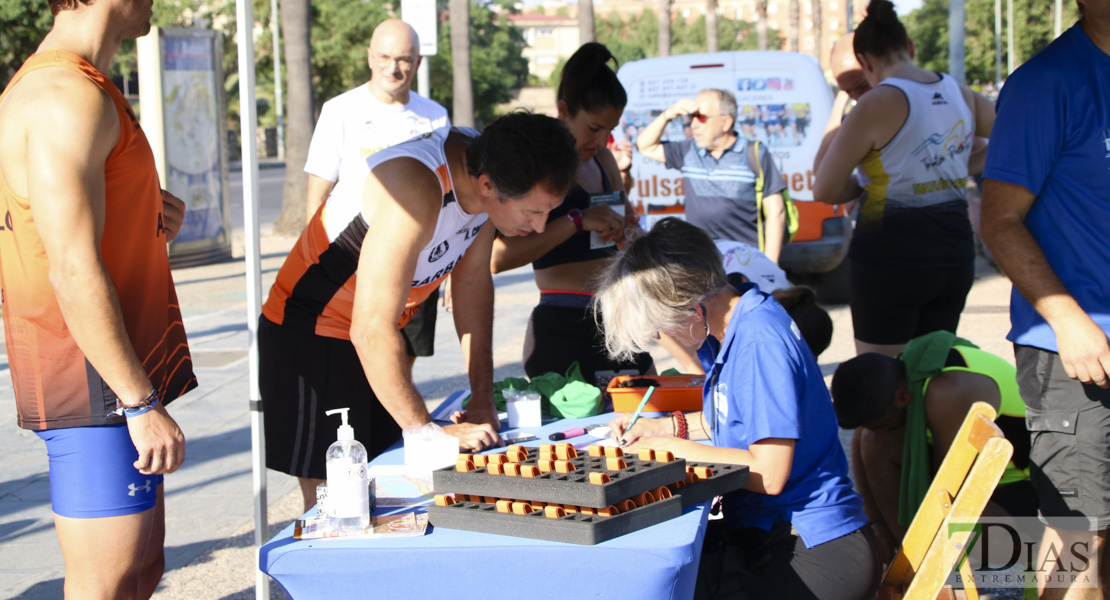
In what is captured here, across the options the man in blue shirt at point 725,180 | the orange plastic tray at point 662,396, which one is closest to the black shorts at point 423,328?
the man in blue shirt at point 725,180

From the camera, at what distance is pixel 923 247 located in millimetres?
3484

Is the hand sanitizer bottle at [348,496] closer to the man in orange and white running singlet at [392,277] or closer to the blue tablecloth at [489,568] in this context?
the blue tablecloth at [489,568]

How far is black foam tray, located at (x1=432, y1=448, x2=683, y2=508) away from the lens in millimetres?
1753

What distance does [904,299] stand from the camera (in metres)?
3.52

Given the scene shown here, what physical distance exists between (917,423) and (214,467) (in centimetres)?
320

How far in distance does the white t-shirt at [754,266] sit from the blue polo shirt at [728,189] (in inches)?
25.0

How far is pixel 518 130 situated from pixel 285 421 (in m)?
1.04

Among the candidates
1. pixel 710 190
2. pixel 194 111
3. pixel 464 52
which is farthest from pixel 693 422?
pixel 464 52

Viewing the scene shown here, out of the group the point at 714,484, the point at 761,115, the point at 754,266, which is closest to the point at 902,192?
the point at 754,266

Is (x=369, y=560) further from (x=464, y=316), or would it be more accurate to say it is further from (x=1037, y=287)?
(x=1037, y=287)

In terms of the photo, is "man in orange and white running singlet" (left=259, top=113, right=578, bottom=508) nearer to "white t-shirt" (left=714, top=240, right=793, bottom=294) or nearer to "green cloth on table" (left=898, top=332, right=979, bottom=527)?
"green cloth on table" (left=898, top=332, right=979, bottom=527)

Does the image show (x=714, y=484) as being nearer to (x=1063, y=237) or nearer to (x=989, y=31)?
(x=1063, y=237)

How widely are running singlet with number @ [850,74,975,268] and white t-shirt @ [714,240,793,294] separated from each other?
2.04ft

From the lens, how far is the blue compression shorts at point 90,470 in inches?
76.9
